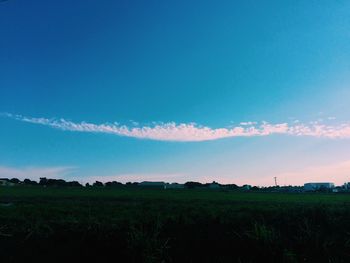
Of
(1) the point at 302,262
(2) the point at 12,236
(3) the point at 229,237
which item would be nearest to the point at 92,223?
(2) the point at 12,236

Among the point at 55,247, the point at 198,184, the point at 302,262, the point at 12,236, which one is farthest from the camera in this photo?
the point at 198,184

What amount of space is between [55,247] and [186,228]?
12.2 ft

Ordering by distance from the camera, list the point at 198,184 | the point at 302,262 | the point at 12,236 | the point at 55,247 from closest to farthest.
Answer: the point at 302,262 → the point at 55,247 → the point at 12,236 → the point at 198,184

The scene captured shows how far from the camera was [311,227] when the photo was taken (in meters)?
10.9

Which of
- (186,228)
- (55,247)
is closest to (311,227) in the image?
(186,228)

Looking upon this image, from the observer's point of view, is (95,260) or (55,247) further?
(55,247)

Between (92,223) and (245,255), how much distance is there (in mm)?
4781

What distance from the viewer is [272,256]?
29.5 feet

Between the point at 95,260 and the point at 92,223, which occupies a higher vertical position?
the point at 92,223

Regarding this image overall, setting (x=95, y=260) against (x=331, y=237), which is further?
(x=331, y=237)

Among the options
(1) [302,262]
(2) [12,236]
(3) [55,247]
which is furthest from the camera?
(2) [12,236]

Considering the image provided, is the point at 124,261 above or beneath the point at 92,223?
beneath

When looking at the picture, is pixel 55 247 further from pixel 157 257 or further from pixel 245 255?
pixel 245 255

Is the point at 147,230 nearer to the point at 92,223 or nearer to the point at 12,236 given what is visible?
the point at 92,223
